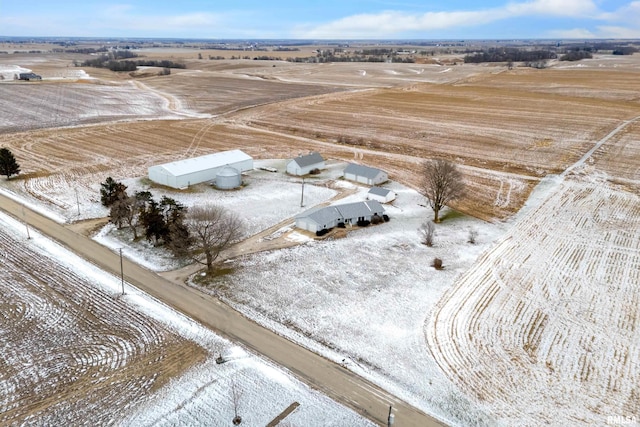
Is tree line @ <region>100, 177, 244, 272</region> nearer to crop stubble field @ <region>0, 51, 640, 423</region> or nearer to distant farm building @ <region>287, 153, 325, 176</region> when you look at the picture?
crop stubble field @ <region>0, 51, 640, 423</region>

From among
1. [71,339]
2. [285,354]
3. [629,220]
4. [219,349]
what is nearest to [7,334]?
[71,339]

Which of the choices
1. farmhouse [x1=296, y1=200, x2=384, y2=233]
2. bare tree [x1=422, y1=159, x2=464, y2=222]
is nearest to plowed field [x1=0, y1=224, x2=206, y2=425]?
farmhouse [x1=296, y1=200, x2=384, y2=233]

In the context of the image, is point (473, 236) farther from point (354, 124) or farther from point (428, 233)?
point (354, 124)

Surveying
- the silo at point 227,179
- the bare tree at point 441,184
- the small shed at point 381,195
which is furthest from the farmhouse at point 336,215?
the silo at point 227,179

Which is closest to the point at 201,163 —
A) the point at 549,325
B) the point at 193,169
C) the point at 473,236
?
the point at 193,169

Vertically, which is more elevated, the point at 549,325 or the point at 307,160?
the point at 307,160

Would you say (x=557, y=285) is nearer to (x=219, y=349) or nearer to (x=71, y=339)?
(x=219, y=349)

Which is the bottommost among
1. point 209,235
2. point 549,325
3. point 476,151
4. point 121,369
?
point 121,369
